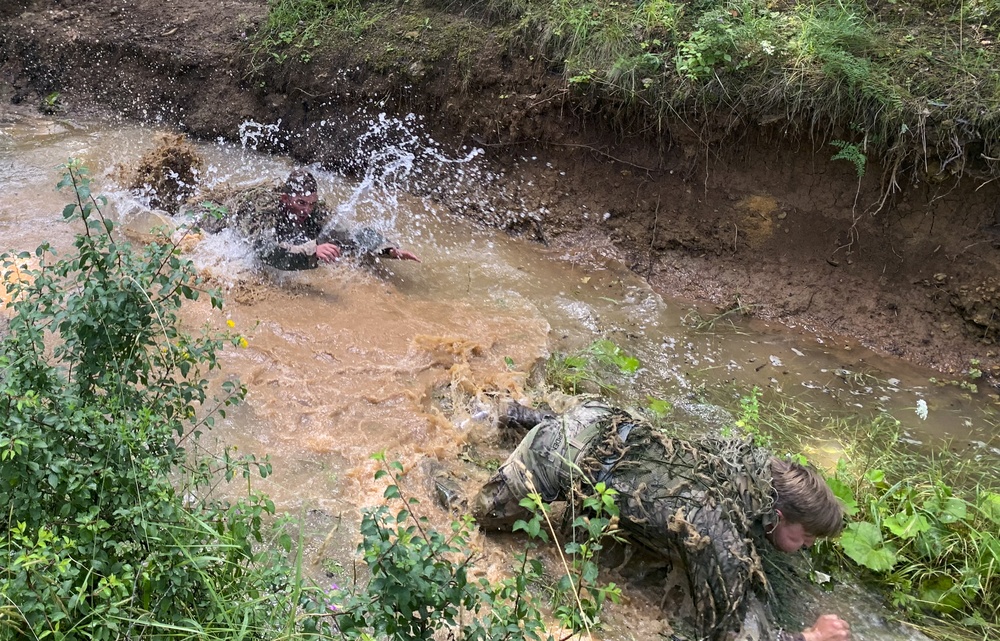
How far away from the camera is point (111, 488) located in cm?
206

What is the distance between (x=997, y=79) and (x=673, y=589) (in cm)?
435

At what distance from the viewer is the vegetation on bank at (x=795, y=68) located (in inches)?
192

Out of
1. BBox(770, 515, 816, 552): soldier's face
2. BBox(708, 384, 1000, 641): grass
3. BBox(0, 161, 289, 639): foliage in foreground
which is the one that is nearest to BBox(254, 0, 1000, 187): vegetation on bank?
BBox(708, 384, 1000, 641): grass

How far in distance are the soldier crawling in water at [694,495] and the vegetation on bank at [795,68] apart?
311 cm

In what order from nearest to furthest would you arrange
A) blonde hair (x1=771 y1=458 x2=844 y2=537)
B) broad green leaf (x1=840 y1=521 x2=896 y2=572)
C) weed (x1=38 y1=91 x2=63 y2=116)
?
blonde hair (x1=771 y1=458 x2=844 y2=537) → broad green leaf (x1=840 y1=521 x2=896 y2=572) → weed (x1=38 y1=91 x2=63 y2=116)

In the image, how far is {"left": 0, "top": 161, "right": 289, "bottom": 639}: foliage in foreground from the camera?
1.81 m

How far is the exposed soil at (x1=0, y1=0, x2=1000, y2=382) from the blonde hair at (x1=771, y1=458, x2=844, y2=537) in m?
2.66

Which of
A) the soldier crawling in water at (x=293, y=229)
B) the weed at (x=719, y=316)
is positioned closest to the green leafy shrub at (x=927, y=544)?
the weed at (x=719, y=316)

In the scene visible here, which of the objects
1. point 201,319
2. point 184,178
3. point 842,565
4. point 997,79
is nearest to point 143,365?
point 201,319

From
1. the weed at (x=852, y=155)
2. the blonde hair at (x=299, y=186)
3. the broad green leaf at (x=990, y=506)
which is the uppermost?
the weed at (x=852, y=155)

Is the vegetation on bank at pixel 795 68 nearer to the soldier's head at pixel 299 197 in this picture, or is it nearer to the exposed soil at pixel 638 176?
the exposed soil at pixel 638 176

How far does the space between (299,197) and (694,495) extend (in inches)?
151

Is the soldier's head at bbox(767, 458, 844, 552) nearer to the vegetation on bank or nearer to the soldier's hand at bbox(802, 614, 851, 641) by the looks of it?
the soldier's hand at bbox(802, 614, 851, 641)

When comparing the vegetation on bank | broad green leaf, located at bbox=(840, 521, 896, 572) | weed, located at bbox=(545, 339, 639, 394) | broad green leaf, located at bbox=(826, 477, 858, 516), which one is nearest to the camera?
broad green leaf, located at bbox=(840, 521, 896, 572)
